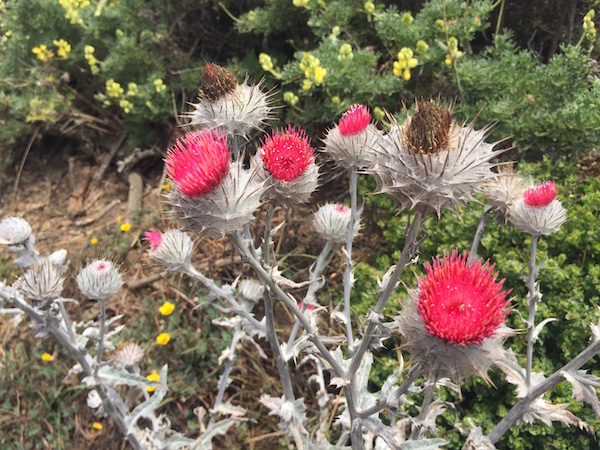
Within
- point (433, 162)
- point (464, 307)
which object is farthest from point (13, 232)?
point (464, 307)

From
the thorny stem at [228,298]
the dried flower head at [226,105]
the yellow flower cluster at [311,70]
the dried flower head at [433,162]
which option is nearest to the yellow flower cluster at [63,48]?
the yellow flower cluster at [311,70]

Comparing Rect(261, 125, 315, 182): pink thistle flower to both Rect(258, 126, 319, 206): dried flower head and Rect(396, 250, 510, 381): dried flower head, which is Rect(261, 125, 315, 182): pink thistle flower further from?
Rect(396, 250, 510, 381): dried flower head

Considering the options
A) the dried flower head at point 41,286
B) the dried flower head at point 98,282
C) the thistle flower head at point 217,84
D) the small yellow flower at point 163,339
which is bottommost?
the small yellow flower at point 163,339

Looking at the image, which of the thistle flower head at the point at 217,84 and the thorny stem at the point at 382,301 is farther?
the thistle flower head at the point at 217,84

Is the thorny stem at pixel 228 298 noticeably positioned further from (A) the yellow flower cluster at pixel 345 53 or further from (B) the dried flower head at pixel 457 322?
(A) the yellow flower cluster at pixel 345 53

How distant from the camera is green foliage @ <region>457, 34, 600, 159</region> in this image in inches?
142

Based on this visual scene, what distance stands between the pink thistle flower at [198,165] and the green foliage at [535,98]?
2.71 meters

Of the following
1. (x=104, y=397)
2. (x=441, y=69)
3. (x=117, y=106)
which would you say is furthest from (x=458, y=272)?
(x=117, y=106)

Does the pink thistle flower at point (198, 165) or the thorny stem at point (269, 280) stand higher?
the pink thistle flower at point (198, 165)

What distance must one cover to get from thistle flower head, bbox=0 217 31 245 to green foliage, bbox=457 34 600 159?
3.35 m

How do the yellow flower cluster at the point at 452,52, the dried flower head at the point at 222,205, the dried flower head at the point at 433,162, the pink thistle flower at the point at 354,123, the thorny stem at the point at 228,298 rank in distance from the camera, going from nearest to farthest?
1. the dried flower head at the point at 433,162
2. the dried flower head at the point at 222,205
3. the pink thistle flower at the point at 354,123
4. the thorny stem at the point at 228,298
5. the yellow flower cluster at the point at 452,52

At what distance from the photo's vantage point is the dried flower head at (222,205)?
5.38ft

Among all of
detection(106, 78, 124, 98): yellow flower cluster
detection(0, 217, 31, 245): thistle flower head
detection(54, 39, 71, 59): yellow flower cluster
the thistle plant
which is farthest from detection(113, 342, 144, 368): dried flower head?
detection(54, 39, 71, 59): yellow flower cluster

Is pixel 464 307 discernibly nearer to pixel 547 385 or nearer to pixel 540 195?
pixel 547 385
